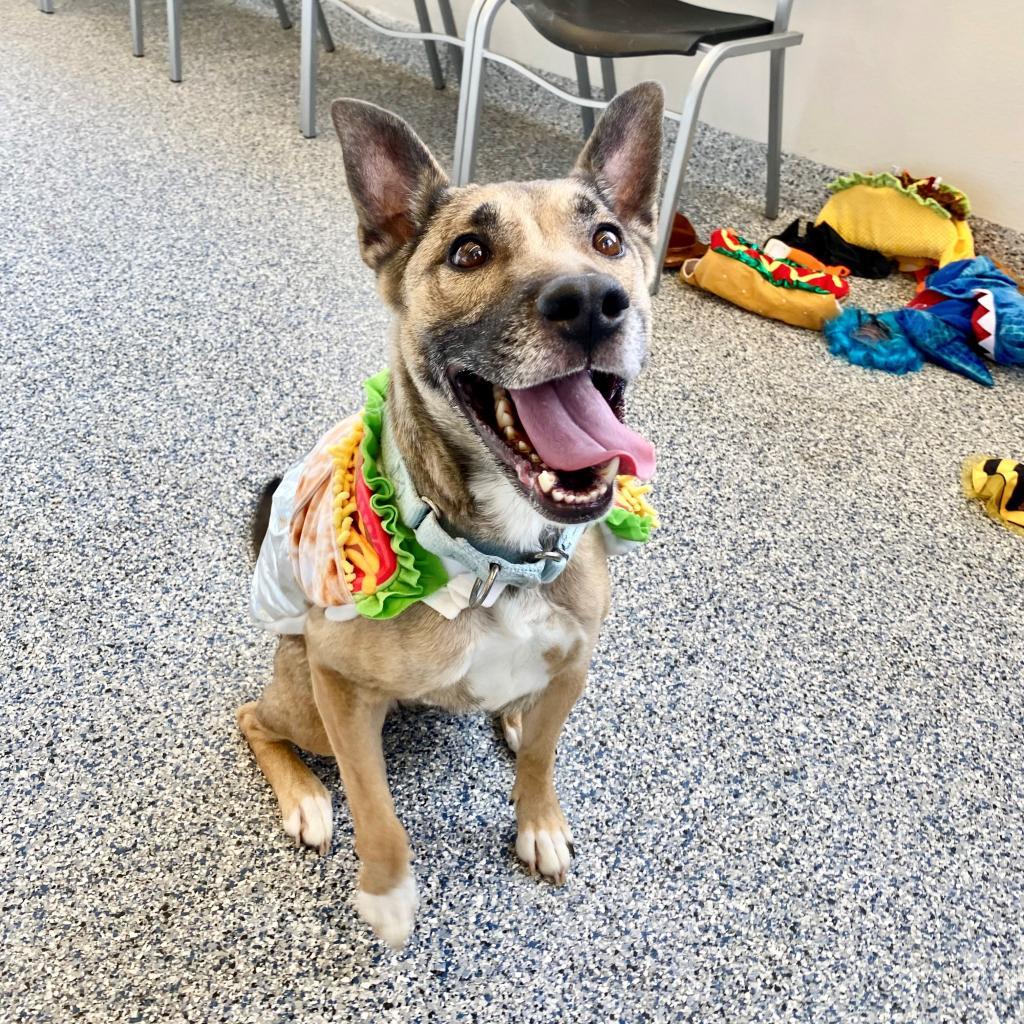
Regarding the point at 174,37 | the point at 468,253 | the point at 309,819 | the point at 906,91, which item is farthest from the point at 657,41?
the point at 174,37

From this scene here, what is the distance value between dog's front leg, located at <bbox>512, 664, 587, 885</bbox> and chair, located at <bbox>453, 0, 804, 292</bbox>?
1.69 meters

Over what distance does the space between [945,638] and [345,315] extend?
Result: 1.65m

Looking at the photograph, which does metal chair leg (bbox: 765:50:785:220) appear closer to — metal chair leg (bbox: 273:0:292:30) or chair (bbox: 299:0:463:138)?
chair (bbox: 299:0:463:138)

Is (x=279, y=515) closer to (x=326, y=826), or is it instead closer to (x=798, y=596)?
(x=326, y=826)

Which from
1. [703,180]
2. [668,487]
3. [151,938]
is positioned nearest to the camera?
[151,938]

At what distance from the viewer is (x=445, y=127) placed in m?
3.53

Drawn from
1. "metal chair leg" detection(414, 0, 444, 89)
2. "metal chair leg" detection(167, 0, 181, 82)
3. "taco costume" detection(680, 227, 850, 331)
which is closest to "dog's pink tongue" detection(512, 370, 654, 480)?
"taco costume" detection(680, 227, 850, 331)

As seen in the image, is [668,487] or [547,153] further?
[547,153]

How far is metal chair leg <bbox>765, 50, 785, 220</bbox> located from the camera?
8.82ft

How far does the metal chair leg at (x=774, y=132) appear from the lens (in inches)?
106

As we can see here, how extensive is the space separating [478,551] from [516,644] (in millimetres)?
127

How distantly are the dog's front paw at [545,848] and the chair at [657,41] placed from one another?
5.77ft

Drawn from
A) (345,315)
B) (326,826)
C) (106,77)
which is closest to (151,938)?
(326,826)

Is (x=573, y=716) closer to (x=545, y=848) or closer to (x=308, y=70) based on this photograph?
(x=545, y=848)
